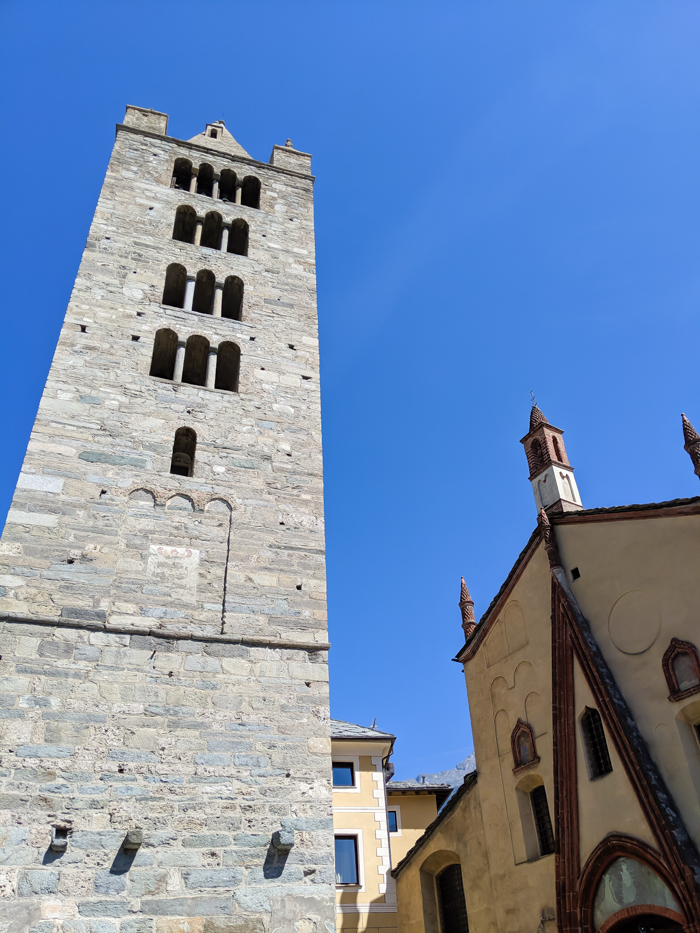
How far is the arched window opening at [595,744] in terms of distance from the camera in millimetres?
12891

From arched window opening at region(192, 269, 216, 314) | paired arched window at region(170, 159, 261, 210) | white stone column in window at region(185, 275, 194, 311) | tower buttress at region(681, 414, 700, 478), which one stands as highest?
paired arched window at region(170, 159, 261, 210)

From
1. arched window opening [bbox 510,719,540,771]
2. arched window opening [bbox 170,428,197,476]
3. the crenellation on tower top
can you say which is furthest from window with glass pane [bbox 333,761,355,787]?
the crenellation on tower top

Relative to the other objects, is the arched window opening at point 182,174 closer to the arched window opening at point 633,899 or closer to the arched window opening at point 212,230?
the arched window opening at point 212,230

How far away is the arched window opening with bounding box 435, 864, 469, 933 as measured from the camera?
16.4 meters

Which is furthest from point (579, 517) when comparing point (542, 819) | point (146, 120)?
point (146, 120)

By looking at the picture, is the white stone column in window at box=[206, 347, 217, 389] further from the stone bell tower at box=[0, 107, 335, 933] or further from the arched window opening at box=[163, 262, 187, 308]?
the arched window opening at box=[163, 262, 187, 308]

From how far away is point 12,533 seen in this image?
8562mm

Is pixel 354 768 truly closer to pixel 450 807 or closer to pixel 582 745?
pixel 450 807

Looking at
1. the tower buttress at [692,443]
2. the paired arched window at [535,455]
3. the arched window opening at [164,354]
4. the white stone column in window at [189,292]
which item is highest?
the paired arched window at [535,455]

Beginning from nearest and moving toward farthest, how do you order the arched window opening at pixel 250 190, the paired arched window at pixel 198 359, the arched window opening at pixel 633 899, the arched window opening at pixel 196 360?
1. the arched window opening at pixel 633 899
2. the paired arched window at pixel 198 359
3. the arched window opening at pixel 196 360
4. the arched window opening at pixel 250 190

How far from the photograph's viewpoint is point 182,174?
1577cm

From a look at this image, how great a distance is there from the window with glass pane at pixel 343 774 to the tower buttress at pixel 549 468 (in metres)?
9.92

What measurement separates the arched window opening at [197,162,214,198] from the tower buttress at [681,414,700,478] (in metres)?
11.6

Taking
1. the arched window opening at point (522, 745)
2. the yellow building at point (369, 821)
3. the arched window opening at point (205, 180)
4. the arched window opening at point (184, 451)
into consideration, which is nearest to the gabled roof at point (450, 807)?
the arched window opening at point (522, 745)
